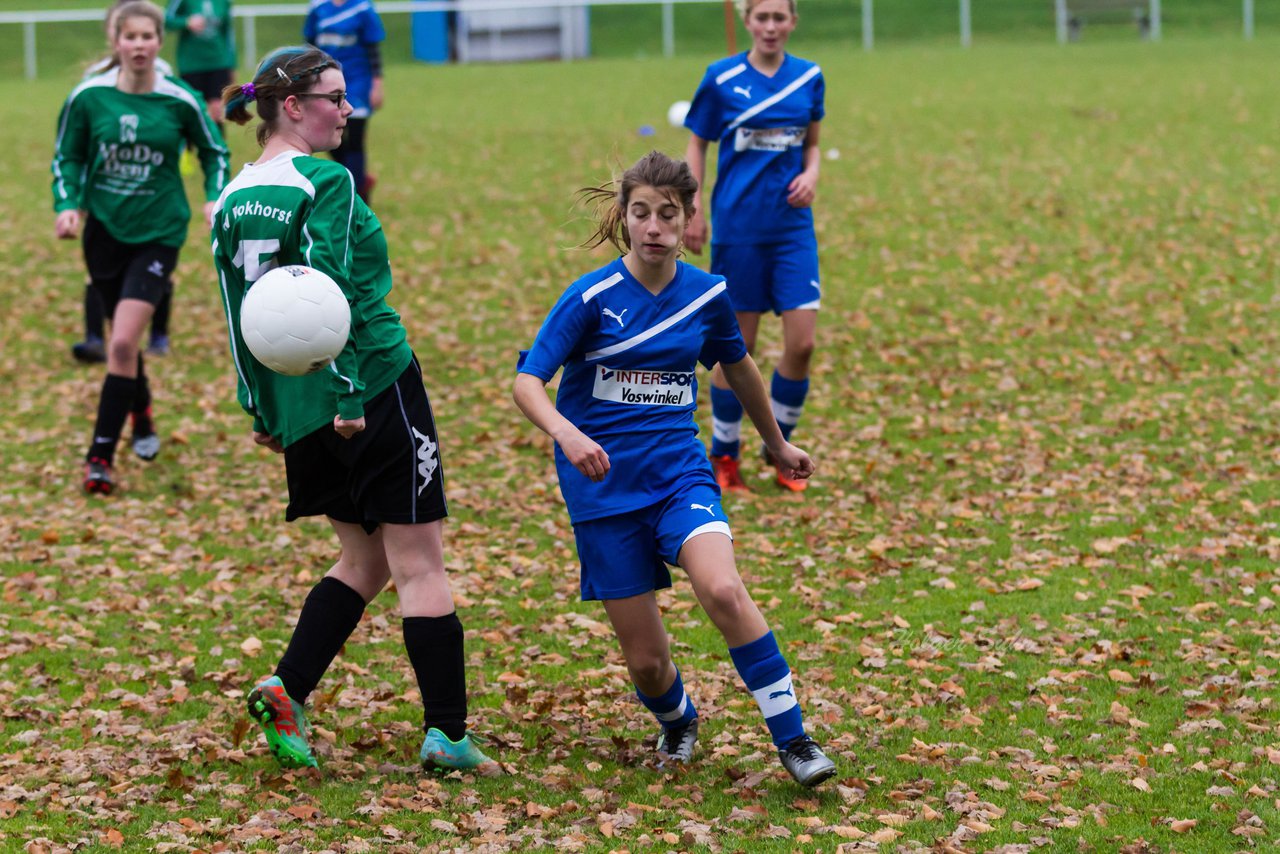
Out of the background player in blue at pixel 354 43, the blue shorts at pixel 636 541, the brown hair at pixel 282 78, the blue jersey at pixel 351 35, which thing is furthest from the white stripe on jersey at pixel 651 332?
the blue jersey at pixel 351 35

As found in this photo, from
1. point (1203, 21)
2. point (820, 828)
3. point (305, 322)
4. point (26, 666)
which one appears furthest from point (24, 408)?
point (1203, 21)

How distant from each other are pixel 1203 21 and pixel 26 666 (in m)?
36.1

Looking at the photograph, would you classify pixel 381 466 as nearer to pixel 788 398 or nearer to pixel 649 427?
pixel 649 427

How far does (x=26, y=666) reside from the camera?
615 centimetres

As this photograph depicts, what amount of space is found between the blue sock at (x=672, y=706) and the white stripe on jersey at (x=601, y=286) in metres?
1.22

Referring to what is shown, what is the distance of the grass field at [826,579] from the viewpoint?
4723 mm

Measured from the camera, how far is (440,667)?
4.89 meters

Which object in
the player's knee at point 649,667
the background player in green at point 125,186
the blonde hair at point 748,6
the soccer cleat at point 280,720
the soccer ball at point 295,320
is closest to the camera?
the soccer ball at point 295,320

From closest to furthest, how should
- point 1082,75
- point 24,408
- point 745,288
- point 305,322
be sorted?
point 305,322
point 745,288
point 24,408
point 1082,75

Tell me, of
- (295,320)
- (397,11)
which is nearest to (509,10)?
(397,11)

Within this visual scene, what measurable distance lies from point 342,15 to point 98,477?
264 inches

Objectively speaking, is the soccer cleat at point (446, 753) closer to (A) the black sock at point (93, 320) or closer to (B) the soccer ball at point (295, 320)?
(B) the soccer ball at point (295, 320)

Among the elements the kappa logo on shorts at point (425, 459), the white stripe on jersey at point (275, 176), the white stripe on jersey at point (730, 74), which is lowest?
the kappa logo on shorts at point (425, 459)

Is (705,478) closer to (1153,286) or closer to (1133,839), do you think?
(1133,839)
